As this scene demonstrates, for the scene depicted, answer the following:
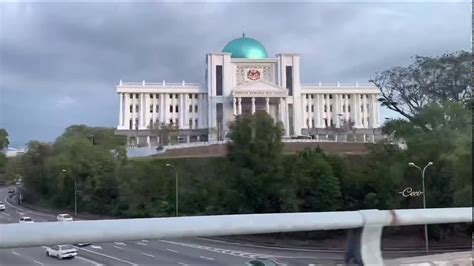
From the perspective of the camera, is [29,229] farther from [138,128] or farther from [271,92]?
[138,128]

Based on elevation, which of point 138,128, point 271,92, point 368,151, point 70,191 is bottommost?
point 70,191

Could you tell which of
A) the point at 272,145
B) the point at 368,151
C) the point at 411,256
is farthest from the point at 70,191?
the point at 411,256

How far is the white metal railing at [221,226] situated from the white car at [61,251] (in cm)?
19

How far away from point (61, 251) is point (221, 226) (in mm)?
621

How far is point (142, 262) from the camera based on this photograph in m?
1.88

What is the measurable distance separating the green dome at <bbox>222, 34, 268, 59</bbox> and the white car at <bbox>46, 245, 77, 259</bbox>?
63165mm

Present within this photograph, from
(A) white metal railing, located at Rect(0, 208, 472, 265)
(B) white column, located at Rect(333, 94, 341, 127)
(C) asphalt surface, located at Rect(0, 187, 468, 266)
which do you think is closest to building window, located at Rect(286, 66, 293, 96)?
(B) white column, located at Rect(333, 94, 341, 127)

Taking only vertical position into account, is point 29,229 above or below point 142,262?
above

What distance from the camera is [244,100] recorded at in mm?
63094

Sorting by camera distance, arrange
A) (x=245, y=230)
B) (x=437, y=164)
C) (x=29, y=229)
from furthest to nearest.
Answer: (x=437, y=164) → (x=245, y=230) → (x=29, y=229)

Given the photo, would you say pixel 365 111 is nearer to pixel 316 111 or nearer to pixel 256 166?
pixel 316 111

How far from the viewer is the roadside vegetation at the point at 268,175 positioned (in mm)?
20391

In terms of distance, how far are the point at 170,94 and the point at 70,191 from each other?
43.0 meters

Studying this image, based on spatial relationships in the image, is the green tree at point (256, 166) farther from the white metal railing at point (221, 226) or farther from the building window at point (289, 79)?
the building window at point (289, 79)
